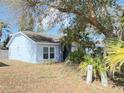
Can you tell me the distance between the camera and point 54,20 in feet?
64.8

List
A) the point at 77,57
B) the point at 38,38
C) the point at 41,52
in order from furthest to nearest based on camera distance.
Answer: the point at 38,38, the point at 41,52, the point at 77,57

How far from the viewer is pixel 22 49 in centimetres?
3350

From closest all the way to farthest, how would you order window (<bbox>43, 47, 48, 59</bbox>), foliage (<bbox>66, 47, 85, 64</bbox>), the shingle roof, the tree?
the tree, foliage (<bbox>66, 47, 85, 64</bbox>), the shingle roof, window (<bbox>43, 47, 48, 59</bbox>)

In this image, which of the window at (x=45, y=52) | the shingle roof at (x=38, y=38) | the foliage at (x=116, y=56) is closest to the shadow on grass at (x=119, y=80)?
the foliage at (x=116, y=56)

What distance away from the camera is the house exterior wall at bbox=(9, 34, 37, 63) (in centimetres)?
3140

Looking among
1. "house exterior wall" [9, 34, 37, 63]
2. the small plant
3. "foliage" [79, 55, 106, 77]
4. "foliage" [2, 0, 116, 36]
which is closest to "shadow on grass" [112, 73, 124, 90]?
"foliage" [79, 55, 106, 77]

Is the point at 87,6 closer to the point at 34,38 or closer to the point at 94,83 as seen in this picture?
the point at 94,83

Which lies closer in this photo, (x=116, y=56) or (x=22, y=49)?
(x=116, y=56)

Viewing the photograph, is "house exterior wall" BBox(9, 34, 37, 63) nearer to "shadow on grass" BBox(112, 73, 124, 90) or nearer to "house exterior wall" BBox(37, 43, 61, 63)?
"house exterior wall" BBox(37, 43, 61, 63)

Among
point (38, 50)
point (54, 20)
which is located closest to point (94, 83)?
point (54, 20)

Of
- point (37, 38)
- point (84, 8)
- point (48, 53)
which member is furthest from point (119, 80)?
point (37, 38)

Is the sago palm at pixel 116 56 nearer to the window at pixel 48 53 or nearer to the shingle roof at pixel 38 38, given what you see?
the shingle roof at pixel 38 38

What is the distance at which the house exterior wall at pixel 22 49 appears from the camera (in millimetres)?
31403

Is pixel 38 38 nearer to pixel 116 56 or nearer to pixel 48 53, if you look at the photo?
pixel 48 53
